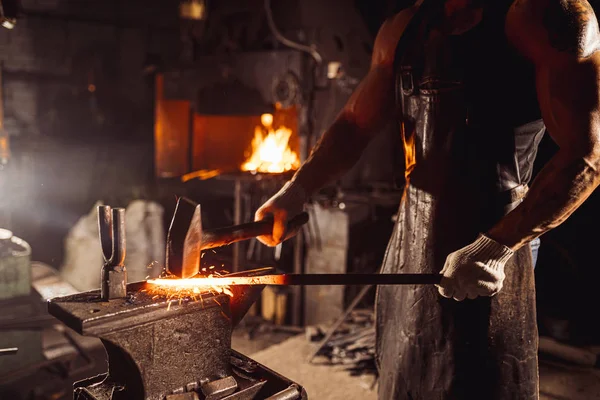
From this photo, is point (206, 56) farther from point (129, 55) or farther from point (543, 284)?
point (543, 284)

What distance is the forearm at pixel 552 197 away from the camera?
1.87 meters

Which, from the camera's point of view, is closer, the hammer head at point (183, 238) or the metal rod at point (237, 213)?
the hammer head at point (183, 238)

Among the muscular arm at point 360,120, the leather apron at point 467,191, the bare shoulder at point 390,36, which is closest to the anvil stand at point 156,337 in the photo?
the leather apron at point 467,191

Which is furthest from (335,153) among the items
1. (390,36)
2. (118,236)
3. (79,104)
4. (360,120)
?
(79,104)

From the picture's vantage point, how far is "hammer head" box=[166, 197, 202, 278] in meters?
Result: 1.78

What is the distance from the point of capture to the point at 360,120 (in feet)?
8.77

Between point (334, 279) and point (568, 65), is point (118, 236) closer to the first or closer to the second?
point (334, 279)

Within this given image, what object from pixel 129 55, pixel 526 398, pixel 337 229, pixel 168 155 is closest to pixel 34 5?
pixel 129 55

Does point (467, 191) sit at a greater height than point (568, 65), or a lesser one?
lesser

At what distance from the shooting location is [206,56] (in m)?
8.79

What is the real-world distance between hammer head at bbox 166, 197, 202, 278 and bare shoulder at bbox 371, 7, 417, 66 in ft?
4.16

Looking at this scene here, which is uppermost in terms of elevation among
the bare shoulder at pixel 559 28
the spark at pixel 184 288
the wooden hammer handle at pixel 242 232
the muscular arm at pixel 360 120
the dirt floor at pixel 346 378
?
the bare shoulder at pixel 559 28

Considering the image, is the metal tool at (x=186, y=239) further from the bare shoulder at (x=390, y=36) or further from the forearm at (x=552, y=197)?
the bare shoulder at (x=390, y=36)

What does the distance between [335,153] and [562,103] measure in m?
1.13
